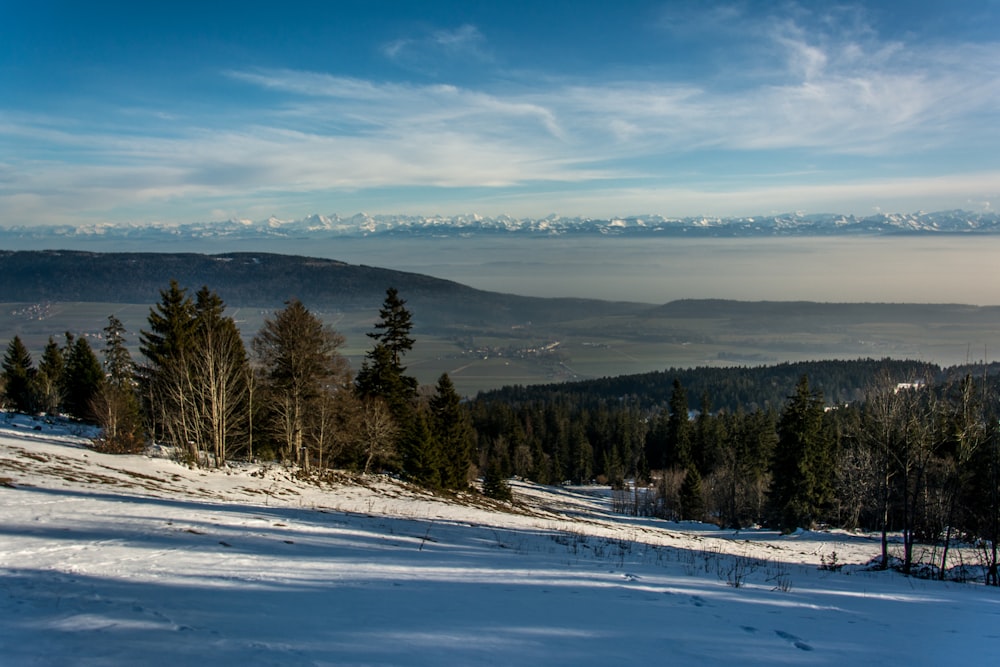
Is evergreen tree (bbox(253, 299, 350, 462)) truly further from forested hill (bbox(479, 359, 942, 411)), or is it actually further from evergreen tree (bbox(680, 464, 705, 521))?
forested hill (bbox(479, 359, 942, 411))

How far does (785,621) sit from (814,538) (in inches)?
1161

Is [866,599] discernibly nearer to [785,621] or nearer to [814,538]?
[785,621]

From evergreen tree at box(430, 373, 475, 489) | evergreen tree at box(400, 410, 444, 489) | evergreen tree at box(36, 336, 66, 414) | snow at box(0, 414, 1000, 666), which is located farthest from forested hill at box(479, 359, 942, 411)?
snow at box(0, 414, 1000, 666)

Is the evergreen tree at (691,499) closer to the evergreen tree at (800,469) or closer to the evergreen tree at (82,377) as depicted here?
the evergreen tree at (800,469)

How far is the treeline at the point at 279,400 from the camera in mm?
27172

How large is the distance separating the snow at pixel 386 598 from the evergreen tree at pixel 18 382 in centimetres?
4351

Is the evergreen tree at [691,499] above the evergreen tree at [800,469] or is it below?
below

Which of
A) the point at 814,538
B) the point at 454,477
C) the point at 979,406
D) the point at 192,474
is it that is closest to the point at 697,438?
the point at 814,538

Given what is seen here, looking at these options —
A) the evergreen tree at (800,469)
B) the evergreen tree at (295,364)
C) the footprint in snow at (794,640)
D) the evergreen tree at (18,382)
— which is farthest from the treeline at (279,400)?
the evergreen tree at (800,469)

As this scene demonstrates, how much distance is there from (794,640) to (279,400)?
82.0 ft

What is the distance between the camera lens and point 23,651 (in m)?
4.79

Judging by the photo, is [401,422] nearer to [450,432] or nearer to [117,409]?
[450,432]

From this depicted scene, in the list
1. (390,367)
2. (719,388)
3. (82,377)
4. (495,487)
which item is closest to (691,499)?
(495,487)

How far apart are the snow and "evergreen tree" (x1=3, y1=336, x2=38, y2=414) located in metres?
43.5
